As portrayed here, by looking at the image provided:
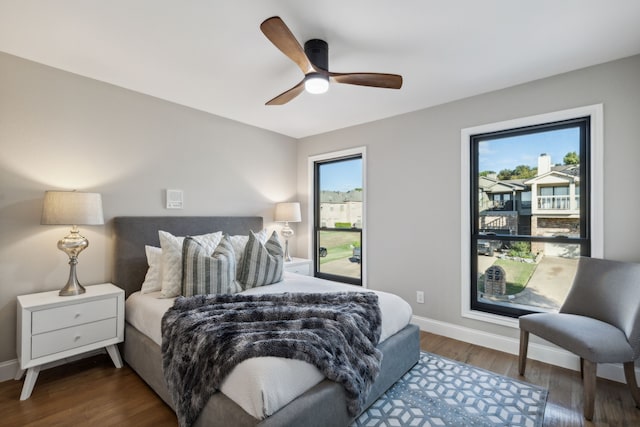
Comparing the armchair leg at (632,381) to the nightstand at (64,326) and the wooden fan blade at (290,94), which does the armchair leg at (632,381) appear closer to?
the wooden fan blade at (290,94)

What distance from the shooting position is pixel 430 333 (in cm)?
326

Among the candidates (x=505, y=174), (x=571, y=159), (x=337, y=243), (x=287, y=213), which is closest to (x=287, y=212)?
(x=287, y=213)

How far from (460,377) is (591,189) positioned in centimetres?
184

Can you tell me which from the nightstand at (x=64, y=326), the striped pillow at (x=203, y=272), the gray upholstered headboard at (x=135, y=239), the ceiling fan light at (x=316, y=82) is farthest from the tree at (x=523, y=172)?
the nightstand at (x=64, y=326)

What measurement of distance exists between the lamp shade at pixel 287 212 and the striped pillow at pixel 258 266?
1.12m

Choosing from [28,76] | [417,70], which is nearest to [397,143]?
[417,70]

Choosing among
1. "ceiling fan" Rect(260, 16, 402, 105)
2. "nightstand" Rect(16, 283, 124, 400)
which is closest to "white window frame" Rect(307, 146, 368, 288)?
"ceiling fan" Rect(260, 16, 402, 105)

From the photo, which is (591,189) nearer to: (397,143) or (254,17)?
(397,143)

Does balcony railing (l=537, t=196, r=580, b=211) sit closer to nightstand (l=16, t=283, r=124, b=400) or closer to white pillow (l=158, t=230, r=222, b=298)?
white pillow (l=158, t=230, r=222, b=298)

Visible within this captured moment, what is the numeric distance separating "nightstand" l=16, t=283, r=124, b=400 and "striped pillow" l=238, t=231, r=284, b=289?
0.98m

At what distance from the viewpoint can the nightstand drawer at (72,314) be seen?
6.82 feet

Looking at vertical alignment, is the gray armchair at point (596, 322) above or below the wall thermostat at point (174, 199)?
below

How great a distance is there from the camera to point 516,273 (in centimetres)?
289

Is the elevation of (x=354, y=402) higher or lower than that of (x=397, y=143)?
lower
